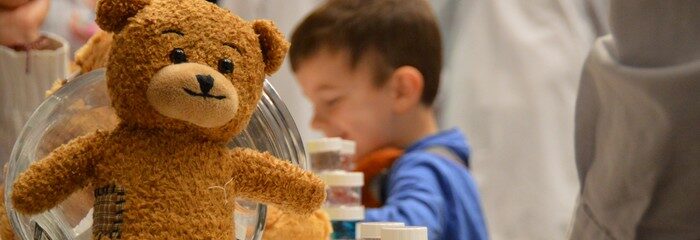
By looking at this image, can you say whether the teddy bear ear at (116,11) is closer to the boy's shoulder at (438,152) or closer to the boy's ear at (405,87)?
the boy's shoulder at (438,152)

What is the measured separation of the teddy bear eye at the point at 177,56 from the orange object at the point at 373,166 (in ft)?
2.52

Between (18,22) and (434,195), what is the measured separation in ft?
1.72

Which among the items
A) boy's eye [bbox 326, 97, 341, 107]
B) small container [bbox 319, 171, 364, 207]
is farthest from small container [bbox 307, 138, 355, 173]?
boy's eye [bbox 326, 97, 341, 107]

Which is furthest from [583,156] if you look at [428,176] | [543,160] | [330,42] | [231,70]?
[543,160]

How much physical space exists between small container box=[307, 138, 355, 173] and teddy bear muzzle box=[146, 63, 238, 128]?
482mm

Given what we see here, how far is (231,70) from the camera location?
0.52 metres

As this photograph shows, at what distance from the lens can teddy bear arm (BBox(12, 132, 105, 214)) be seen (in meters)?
0.51

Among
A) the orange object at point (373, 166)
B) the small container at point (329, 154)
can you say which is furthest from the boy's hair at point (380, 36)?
the small container at point (329, 154)

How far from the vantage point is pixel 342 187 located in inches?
39.1

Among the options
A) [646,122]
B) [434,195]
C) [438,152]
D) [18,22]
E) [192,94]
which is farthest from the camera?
[438,152]

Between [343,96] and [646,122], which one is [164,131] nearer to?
[646,122]

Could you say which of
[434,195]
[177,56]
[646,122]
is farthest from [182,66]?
[434,195]

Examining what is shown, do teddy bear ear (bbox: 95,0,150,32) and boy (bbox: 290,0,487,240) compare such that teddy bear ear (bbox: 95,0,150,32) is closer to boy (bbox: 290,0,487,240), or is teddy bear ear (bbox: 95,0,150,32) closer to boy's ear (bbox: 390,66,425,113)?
boy (bbox: 290,0,487,240)

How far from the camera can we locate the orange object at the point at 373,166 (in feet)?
4.17
